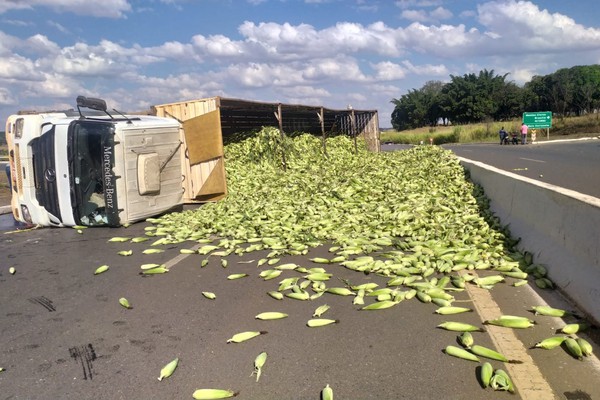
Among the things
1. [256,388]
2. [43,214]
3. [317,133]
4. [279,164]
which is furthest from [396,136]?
[256,388]

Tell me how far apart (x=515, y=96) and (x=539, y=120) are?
42.4 m

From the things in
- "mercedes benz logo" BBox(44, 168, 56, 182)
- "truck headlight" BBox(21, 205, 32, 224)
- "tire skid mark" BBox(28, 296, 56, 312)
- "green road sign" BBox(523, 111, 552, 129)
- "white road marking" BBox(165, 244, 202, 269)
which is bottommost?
"tire skid mark" BBox(28, 296, 56, 312)

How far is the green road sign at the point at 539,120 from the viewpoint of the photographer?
45938 mm

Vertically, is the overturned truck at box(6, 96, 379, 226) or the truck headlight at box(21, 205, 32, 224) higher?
the overturned truck at box(6, 96, 379, 226)

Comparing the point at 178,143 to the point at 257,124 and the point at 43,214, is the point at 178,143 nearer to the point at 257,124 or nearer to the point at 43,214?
the point at 43,214

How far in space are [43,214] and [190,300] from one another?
599cm

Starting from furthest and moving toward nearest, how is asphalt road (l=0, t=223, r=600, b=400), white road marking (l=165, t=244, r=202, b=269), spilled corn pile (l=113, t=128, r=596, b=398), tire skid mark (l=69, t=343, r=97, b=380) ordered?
white road marking (l=165, t=244, r=202, b=269) < spilled corn pile (l=113, t=128, r=596, b=398) < tire skid mark (l=69, t=343, r=97, b=380) < asphalt road (l=0, t=223, r=600, b=400)

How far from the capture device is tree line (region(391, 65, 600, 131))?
76375 mm

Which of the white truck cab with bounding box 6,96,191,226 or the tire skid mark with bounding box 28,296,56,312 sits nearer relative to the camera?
the tire skid mark with bounding box 28,296,56,312

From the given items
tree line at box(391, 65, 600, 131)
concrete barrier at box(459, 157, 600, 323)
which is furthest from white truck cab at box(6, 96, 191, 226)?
tree line at box(391, 65, 600, 131)

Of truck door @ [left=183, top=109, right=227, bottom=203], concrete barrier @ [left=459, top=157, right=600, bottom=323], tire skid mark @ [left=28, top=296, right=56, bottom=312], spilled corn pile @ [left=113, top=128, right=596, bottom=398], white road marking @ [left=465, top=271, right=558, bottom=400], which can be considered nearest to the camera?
white road marking @ [left=465, top=271, right=558, bottom=400]

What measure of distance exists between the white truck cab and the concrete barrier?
6501 millimetres

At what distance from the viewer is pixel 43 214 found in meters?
9.61

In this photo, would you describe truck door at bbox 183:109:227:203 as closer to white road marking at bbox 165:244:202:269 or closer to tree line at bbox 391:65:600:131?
white road marking at bbox 165:244:202:269
